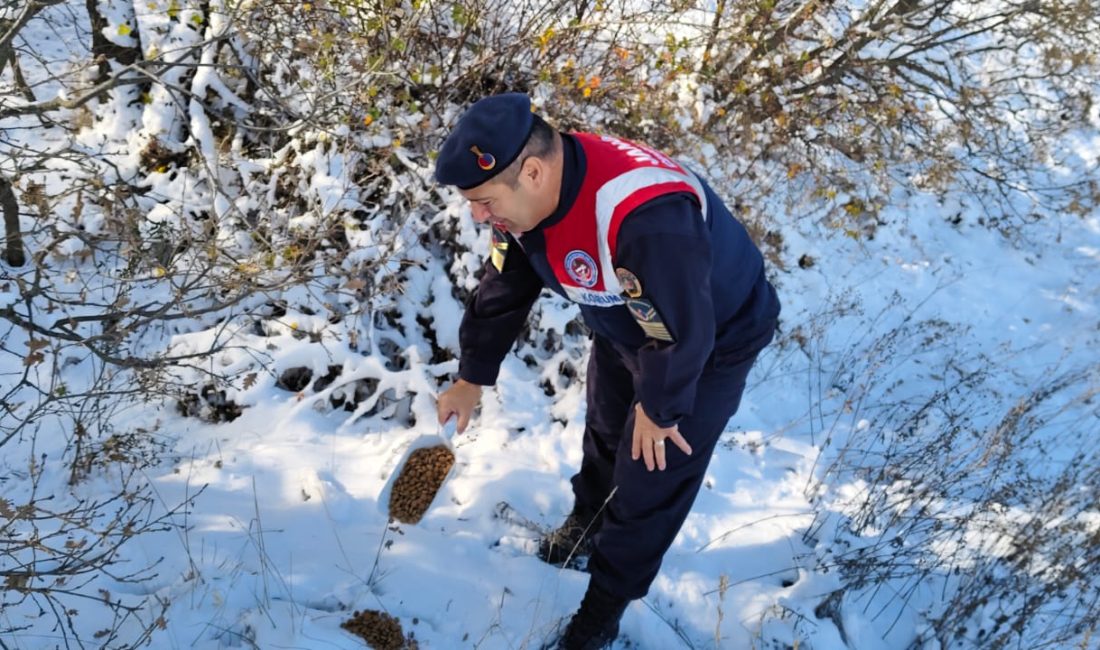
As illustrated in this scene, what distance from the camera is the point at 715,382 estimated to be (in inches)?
77.2

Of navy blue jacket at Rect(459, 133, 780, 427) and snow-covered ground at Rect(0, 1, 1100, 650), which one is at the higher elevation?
navy blue jacket at Rect(459, 133, 780, 427)

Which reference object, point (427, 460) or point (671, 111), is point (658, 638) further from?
point (671, 111)

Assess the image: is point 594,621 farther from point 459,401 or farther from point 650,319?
point 650,319

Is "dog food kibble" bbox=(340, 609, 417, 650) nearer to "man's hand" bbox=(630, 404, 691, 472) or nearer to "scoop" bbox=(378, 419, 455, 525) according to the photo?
"scoop" bbox=(378, 419, 455, 525)

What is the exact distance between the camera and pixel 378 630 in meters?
2.17

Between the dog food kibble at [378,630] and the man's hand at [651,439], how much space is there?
3.29 feet

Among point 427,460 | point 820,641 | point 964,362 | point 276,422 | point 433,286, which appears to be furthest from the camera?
point 964,362

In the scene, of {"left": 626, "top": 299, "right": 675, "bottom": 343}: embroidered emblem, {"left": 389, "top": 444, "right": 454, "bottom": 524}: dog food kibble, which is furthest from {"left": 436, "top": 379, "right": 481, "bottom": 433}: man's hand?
{"left": 626, "top": 299, "right": 675, "bottom": 343}: embroidered emblem

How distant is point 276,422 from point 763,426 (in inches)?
103

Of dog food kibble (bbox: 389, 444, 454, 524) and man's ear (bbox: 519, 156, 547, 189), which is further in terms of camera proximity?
dog food kibble (bbox: 389, 444, 454, 524)

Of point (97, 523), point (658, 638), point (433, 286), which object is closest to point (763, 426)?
point (658, 638)

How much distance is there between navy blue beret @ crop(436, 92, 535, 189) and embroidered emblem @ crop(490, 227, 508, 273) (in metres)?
0.42

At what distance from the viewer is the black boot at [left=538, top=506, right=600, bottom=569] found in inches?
103

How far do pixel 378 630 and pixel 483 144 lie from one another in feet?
5.14
